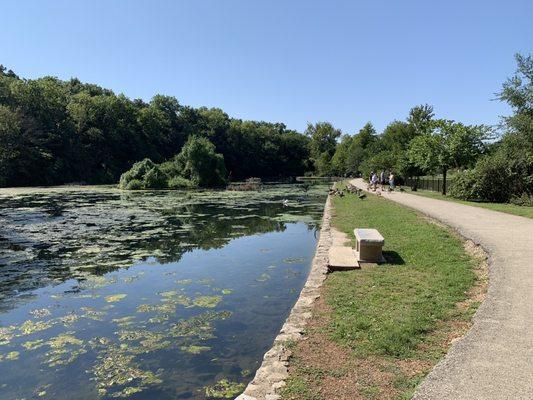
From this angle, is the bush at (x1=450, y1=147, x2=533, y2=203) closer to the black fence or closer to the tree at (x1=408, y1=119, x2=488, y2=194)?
the tree at (x1=408, y1=119, x2=488, y2=194)

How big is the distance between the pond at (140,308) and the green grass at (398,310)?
117 centimetres

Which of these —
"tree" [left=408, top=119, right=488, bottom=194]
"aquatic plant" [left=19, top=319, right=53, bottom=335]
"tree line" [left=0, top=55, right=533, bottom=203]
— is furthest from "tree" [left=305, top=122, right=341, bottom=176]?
"aquatic plant" [left=19, top=319, right=53, bottom=335]

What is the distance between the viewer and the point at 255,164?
10412 centimetres

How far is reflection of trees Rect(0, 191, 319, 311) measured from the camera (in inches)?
436

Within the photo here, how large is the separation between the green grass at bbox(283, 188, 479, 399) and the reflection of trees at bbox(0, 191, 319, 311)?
6.49 meters

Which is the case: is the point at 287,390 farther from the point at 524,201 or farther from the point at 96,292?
the point at 524,201

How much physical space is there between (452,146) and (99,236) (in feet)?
84.0

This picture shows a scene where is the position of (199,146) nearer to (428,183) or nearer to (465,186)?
(428,183)

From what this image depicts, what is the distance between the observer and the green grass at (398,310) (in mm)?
4668

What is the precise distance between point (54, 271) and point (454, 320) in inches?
387

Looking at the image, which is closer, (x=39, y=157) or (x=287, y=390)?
(x=287, y=390)

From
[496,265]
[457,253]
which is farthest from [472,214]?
[496,265]

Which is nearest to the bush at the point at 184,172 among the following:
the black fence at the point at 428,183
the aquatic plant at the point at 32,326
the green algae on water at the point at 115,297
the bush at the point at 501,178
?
the black fence at the point at 428,183

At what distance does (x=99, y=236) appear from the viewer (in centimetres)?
1623
